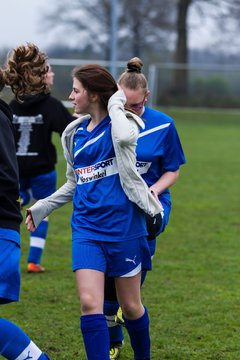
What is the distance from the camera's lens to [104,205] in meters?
4.00

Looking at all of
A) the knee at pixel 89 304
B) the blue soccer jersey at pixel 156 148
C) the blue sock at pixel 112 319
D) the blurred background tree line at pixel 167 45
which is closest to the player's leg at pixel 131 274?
the knee at pixel 89 304

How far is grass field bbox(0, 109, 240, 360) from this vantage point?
5.15m

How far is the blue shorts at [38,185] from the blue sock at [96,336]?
3.21m

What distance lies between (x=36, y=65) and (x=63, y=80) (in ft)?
62.7

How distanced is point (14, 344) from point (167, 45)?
4118 cm

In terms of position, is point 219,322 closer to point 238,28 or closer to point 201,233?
point 201,233

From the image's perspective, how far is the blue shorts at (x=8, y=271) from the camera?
11.8ft

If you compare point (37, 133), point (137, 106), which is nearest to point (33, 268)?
point (37, 133)

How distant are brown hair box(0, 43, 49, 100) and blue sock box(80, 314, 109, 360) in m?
1.21

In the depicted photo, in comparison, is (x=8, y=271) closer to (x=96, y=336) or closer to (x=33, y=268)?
(x=96, y=336)

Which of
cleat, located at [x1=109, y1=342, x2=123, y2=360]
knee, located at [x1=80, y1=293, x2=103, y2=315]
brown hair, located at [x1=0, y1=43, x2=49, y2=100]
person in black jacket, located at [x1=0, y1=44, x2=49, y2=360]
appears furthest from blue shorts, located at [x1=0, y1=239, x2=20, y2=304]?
cleat, located at [x1=109, y1=342, x2=123, y2=360]

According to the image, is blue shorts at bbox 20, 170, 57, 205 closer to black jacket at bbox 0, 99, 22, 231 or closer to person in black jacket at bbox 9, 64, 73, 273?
person in black jacket at bbox 9, 64, 73, 273

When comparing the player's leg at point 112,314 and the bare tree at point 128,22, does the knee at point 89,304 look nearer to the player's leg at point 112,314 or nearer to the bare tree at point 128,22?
the player's leg at point 112,314

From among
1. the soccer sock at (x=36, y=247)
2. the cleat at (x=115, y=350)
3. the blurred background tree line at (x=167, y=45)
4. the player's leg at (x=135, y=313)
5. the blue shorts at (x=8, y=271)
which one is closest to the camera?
the blue shorts at (x=8, y=271)
